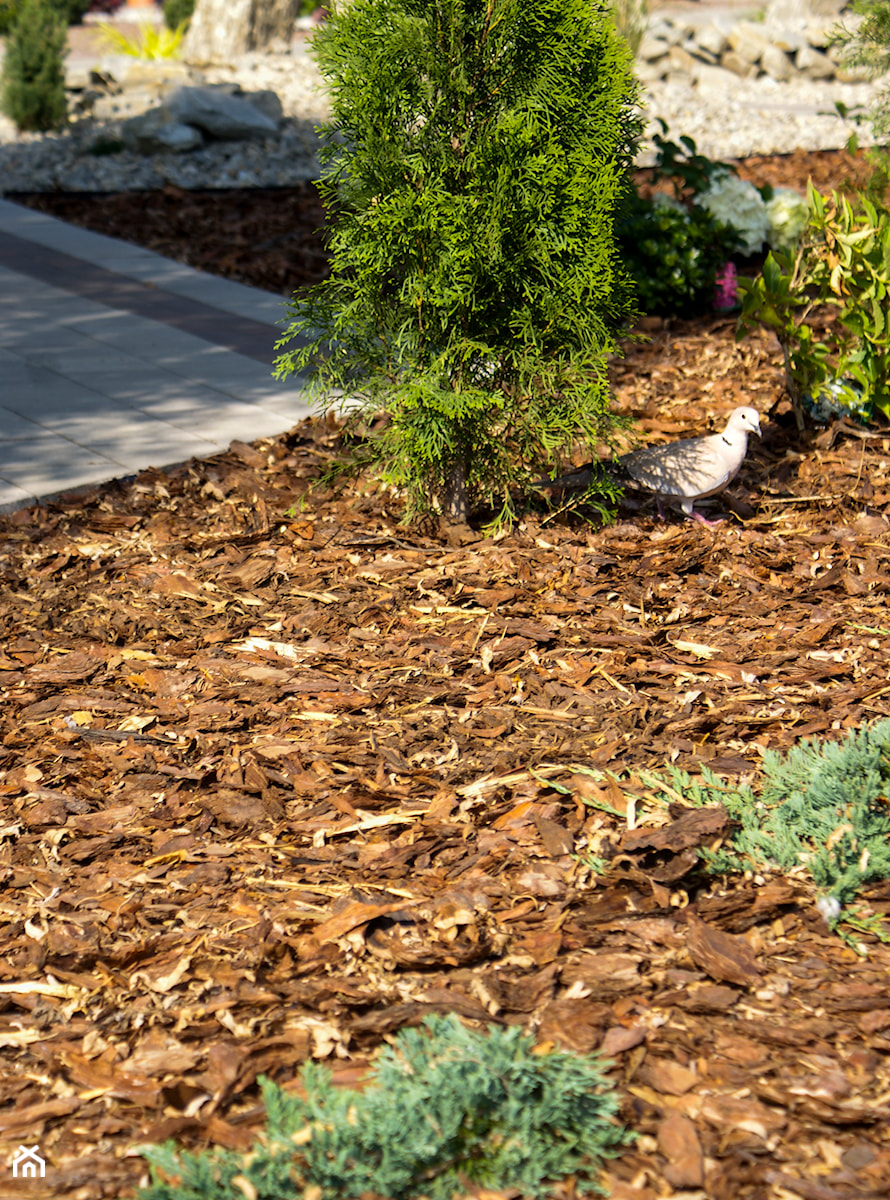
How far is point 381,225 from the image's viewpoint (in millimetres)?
3953

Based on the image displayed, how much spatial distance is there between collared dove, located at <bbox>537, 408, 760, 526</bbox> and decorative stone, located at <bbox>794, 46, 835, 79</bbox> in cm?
1710

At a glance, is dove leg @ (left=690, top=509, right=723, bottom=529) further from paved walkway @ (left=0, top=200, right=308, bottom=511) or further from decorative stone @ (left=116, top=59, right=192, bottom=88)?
decorative stone @ (left=116, top=59, right=192, bottom=88)

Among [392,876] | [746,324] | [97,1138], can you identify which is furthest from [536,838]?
[746,324]

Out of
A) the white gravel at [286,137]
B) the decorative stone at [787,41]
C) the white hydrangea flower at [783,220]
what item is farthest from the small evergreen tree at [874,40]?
the decorative stone at [787,41]

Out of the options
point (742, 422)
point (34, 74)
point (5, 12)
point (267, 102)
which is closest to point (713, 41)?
point (267, 102)

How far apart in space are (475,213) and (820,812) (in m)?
2.34

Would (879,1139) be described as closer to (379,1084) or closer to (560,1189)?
(560,1189)

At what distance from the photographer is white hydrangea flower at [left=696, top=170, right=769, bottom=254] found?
7.56 meters

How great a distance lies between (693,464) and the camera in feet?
14.3

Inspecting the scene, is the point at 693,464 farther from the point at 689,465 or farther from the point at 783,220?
the point at 783,220

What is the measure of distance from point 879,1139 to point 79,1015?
1.64 meters

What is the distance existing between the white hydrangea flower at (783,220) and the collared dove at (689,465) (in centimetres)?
417

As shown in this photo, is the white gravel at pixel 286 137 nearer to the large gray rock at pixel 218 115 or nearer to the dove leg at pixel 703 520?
the large gray rock at pixel 218 115

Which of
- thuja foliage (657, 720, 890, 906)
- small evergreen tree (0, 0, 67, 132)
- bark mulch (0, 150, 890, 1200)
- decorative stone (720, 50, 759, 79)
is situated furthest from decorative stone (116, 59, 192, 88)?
thuja foliage (657, 720, 890, 906)
